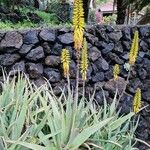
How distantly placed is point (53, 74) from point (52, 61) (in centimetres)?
17

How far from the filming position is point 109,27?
7711 mm

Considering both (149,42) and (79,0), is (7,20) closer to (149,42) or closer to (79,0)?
(149,42)

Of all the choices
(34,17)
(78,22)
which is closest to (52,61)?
(78,22)

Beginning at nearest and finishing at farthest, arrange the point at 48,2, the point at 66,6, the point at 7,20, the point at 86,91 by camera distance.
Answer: the point at 86,91, the point at 7,20, the point at 66,6, the point at 48,2

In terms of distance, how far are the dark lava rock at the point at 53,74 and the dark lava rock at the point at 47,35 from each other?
0.39 m

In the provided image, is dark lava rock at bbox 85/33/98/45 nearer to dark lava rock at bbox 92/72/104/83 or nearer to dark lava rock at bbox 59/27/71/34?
dark lava rock at bbox 59/27/71/34

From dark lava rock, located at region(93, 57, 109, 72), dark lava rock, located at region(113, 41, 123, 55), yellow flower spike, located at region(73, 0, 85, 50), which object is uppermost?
yellow flower spike, located at region(73, 0, 85, 50)

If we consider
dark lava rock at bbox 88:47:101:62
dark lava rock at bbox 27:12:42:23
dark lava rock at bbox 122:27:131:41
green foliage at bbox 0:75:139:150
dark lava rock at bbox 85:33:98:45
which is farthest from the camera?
dark lava rock at bbox 27:12:42:23

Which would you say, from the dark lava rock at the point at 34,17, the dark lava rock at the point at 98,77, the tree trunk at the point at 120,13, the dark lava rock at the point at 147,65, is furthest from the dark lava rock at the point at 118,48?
the tree trunk at the point at 120,13

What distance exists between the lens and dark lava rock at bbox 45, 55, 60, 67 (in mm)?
6961

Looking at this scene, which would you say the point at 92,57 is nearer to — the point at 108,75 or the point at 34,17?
the point at 108,75

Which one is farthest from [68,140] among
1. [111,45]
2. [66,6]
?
[66,6]

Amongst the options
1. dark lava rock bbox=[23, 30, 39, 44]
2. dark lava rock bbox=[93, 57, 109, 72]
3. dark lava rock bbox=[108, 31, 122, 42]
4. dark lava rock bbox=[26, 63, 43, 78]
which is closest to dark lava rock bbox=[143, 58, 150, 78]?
dark lava rock bbox=[108, 31, 122, 42]

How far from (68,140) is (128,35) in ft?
15.2
